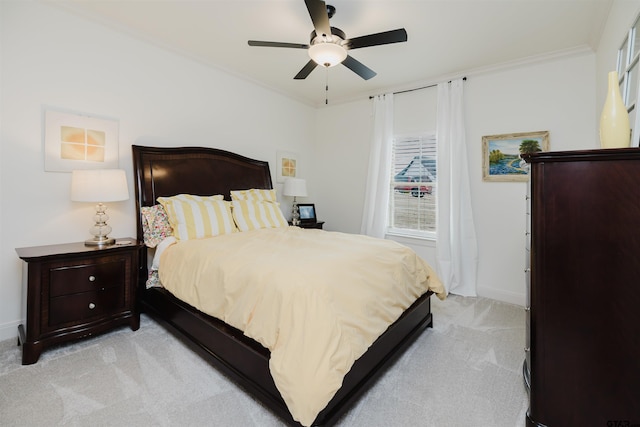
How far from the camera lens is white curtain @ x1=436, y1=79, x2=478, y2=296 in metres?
3.48

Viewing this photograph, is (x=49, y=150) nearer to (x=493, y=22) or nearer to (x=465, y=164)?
(x=493, y=22)

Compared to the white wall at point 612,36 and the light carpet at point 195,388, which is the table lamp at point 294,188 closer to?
the light carpet at point 195,388

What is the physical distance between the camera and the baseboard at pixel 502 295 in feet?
10.5

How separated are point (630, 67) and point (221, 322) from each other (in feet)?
10.5

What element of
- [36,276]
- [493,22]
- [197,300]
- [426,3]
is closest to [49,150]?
[36,276]

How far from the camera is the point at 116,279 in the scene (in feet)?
7.83

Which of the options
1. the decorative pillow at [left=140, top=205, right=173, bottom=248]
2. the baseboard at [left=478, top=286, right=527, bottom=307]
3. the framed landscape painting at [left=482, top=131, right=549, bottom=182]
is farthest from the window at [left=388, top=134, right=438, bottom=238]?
the decorative pillow at [left=140, top=205, right=173, bottom=248]

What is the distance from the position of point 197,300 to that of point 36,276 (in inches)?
44.7

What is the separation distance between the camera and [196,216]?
2.73 metres

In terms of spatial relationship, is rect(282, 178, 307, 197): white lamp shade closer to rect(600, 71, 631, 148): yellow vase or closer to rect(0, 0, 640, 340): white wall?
rect(0, 0, 640, 340): white wall

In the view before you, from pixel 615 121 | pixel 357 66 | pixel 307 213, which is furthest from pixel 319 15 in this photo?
pixel 307 213

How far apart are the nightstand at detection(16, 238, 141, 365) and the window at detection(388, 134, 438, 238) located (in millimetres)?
3252

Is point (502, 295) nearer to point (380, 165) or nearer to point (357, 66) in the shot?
point (380, 165)

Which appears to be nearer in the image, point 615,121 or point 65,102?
point 615,121
